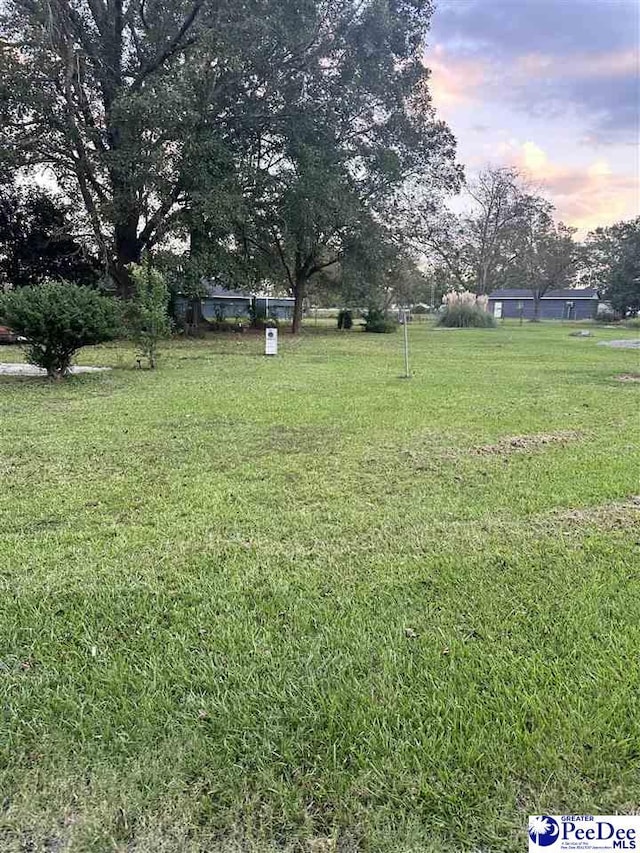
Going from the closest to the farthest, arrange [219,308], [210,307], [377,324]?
[219,308], [377,324], [210,307]

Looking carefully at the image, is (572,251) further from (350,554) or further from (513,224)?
(350,554)

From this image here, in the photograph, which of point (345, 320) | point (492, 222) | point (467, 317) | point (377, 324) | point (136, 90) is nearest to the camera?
point (136, 90)

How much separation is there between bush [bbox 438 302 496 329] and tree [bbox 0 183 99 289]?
55.0 ft

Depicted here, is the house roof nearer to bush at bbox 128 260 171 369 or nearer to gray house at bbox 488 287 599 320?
gray house at bbox 488 287 599 320

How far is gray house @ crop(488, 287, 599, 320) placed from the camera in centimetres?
4856

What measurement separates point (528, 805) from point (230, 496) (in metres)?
2.16

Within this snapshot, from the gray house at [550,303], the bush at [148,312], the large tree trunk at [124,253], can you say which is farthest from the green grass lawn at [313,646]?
the gray house at [550,303]

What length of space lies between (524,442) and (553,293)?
52.7m

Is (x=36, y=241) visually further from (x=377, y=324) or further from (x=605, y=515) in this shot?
(x=605, y=515)

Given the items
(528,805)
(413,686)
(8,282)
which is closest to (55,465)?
(413,686)

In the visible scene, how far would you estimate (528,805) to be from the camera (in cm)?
118

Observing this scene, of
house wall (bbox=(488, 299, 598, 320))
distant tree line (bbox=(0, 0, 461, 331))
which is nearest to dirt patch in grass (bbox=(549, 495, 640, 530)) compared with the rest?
distant tree line (bbox=(0, 0, 461, 331))

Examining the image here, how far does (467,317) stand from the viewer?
26.1 m

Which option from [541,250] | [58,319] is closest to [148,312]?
[58,319]
